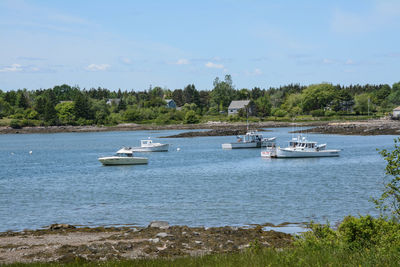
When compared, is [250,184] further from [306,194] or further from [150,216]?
[150,216]

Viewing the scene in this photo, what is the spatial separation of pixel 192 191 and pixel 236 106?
149 m

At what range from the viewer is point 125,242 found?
19.3 metres

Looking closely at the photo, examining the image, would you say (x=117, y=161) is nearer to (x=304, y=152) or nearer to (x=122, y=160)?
(x=122, y=160)

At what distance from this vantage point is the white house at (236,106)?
606ft

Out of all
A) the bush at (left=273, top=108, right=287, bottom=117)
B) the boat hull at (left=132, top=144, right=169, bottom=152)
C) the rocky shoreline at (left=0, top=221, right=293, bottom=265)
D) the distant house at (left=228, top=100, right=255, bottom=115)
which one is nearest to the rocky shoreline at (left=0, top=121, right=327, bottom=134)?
the bush at (left=273, top=108, right=287, bottom=117)

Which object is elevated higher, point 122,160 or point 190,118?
→ point 190,118

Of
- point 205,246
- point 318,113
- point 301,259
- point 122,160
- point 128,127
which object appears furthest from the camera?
point 318,113

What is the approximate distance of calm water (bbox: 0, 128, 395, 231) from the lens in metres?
27.8

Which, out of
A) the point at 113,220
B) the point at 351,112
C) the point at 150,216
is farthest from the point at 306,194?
the point at 351,112

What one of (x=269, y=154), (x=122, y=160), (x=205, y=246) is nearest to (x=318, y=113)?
(x=269, y=154)

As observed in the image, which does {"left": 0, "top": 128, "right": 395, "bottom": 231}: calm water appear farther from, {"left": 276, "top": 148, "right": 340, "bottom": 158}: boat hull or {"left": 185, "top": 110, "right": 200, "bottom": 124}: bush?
{"left": 185, "top": 110, "right": 200, "bottom": 124}: bush

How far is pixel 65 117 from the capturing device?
574ft

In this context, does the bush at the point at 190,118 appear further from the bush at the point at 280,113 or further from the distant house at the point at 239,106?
the bush at the point at 280,113

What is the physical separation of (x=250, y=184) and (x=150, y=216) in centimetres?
1550
